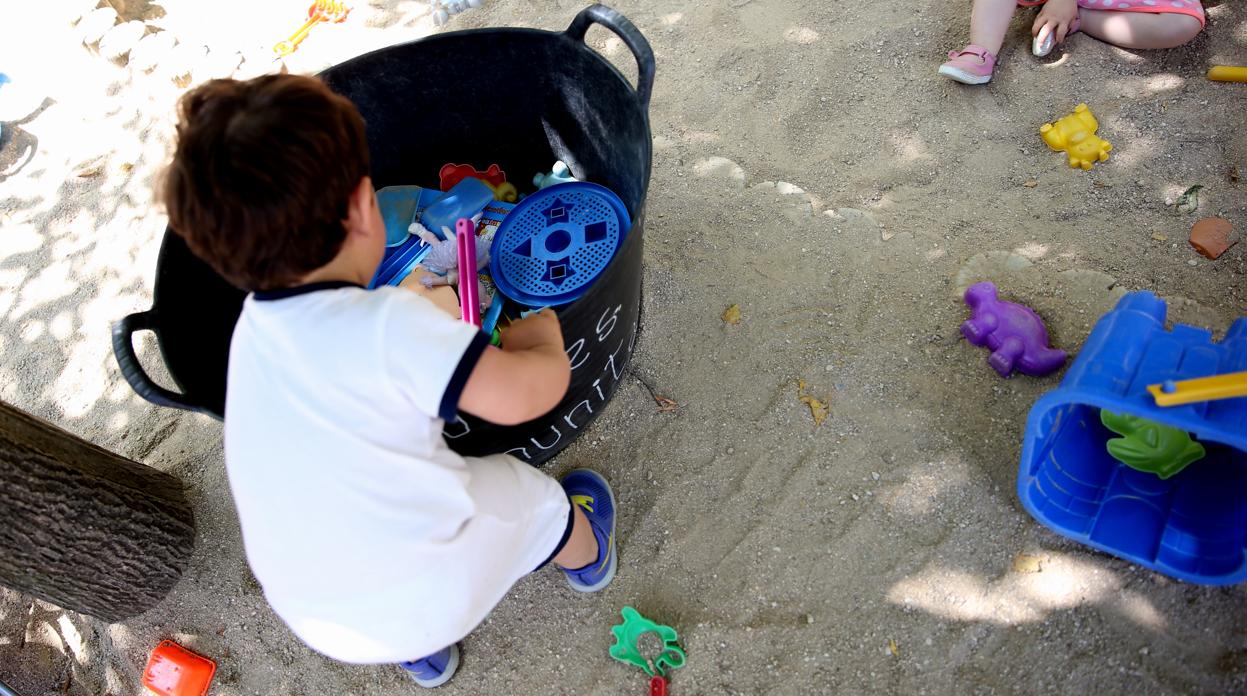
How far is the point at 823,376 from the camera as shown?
5.11 ft

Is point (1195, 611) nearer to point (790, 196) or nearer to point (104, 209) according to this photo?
point (790, 196)

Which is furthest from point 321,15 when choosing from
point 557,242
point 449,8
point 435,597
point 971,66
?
point 435,597

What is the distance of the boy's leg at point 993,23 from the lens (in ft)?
6.49

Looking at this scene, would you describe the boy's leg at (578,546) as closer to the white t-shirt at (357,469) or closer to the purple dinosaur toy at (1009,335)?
the white t-shirt at (357,469)

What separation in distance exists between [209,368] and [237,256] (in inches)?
23.7

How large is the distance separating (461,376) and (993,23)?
1.78 metres

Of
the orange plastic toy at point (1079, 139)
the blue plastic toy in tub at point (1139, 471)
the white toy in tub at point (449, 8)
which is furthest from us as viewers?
the white toy in tub at point (449, 8)

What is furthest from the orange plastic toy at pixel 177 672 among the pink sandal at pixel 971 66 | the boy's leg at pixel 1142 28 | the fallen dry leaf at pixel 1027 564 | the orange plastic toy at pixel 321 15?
the boy's leg at pixel 1142 28

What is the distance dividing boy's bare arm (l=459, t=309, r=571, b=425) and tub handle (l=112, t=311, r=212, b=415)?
51 centimetres

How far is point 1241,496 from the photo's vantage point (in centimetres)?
121

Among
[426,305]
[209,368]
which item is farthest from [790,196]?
[209,368]

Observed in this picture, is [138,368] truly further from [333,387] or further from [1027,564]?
[1027,564]

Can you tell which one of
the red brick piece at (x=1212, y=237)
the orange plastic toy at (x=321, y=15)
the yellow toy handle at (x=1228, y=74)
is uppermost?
the orange plastic toy at (x=321, y=15)

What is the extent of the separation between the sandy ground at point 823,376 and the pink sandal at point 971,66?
0.06m
